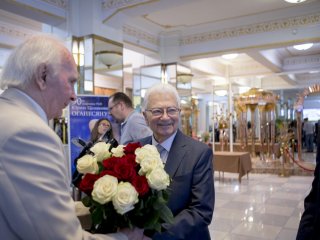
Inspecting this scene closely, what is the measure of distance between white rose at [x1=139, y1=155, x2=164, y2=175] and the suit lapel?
1.52 feet

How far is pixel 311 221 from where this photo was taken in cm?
129

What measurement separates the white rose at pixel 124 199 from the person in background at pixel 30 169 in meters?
0.11

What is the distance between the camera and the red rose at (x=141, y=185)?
1.07 meters

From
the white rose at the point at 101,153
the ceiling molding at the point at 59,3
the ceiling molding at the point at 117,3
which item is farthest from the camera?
the ceiling molding at the point at 59,3

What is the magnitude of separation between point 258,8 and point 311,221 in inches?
243

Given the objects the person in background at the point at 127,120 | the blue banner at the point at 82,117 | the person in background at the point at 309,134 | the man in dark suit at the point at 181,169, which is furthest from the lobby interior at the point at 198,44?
the person in background at the point at 309,134

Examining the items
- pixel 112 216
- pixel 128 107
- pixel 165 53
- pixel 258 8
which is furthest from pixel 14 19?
pixel 112 216

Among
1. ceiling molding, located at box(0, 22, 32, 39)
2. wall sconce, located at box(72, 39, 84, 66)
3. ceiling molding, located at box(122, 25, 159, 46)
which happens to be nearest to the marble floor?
wall sconce, located at box(72, 39, 84, 66)

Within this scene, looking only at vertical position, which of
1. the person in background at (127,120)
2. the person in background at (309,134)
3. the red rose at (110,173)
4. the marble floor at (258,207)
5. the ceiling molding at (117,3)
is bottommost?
the marble floor at (258,207)

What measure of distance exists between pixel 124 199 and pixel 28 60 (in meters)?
0.55

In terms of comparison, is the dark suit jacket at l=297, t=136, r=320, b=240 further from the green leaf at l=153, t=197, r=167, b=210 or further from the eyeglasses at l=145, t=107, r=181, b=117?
the eyeglasses at l=145, t=107, r=181, b=117

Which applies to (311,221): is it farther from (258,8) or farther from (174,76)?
(174,76)

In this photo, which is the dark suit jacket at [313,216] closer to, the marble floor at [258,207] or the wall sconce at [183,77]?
the marble floor at [258,207]

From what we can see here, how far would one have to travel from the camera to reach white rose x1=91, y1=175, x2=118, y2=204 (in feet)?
3.35
